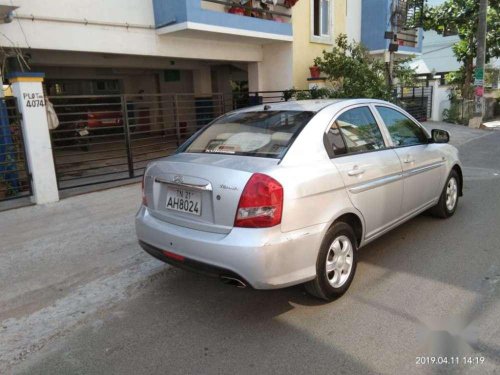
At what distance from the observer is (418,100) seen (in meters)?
19.3

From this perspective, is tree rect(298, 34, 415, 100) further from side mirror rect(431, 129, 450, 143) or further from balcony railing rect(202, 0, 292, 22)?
side mirror rect(431, 129, 450, 143)

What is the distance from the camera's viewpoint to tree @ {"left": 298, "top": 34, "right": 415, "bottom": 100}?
1162cm

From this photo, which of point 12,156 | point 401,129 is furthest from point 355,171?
point 12,156

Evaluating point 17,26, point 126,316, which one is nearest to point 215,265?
point 126,316

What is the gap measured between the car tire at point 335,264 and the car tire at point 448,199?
2.24 m

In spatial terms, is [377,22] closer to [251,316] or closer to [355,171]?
[355,171]

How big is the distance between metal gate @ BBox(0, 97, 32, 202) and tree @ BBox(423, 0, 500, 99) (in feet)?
60.7

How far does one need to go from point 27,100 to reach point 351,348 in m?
5.66

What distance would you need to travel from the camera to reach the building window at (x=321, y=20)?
1338 centimetres

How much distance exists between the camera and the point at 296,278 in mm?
3139

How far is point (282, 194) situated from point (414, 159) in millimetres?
2206

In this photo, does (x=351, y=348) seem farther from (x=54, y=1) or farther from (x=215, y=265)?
(x=54, y=1)

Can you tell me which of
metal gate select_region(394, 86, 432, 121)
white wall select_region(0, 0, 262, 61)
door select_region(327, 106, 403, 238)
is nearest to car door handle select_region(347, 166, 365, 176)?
door select_region(327, 106, 403, 238)

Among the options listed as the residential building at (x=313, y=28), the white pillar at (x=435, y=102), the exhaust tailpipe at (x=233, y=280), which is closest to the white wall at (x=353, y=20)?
the residential building at (x=313, y=28)
